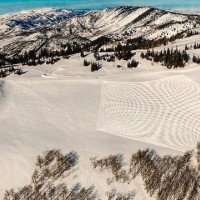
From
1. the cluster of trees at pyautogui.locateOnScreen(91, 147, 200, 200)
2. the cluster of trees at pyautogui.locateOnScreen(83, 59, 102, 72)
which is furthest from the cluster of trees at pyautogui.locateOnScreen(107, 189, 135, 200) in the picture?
the cluster of trees at pyautogui.locateOnScreen(83, 59, 102, 72)

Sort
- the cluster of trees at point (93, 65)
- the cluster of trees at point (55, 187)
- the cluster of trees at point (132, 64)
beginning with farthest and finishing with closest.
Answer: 1. the cluster of trees at point (132, 64)
2. the cluster of trees at point (93, 65)
3. the cluster of trees at point (55, 187)

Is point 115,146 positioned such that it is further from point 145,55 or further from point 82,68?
point 145,55

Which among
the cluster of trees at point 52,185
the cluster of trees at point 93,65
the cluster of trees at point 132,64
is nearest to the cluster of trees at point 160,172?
the cluster of trees at point 52,185

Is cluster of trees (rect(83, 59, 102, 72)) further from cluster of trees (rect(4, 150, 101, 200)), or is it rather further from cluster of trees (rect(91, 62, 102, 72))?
cluster of trees (rect(4, 150, 101, 200))

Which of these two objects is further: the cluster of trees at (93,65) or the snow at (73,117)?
the cluster of trees at (93,65)

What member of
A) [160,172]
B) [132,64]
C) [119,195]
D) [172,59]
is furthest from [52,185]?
[172,59]

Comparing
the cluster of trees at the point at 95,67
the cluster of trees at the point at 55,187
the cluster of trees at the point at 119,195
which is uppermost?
the cluster of trees at the point at 95,67

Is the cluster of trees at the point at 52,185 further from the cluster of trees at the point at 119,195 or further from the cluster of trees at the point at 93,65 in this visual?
the cluster of trees at the point at 93,65
